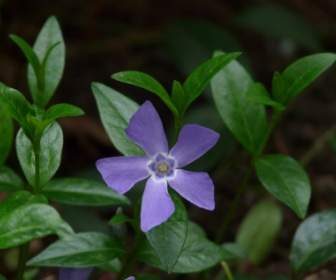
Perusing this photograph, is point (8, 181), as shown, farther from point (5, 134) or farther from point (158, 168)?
point (158, 168)

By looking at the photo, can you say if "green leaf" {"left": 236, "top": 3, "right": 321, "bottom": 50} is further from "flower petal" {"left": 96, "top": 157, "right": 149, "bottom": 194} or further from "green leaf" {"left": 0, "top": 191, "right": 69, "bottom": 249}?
"green leaf" {"left": 0, "top": 191, "right": 69, "bottom": 249}

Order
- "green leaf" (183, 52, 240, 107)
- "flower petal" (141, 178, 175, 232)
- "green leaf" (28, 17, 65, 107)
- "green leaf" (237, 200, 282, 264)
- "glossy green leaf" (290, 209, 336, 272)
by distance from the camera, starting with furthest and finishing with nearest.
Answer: "green leaf" (237, 200, 282, 264)
"glossy green leaf" (290, 209, 336, 272)
"green leaf" (28, 17, 65, 107)
"green leaf" (183, 52, 240, 107)
"flower petal" (141, 178, 175, 232)

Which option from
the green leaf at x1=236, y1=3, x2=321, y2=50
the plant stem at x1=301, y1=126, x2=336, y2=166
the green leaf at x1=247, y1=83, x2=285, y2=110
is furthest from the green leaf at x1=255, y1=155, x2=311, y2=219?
the green leaf at x1=236, y1=3, x2=321, y2=50

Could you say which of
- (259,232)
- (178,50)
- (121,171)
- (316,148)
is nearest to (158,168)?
(121,171)

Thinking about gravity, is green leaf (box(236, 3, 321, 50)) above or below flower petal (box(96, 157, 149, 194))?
below

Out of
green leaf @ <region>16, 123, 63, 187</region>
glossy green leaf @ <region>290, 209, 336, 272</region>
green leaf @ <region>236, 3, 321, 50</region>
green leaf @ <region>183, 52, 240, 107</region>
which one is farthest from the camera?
green leaf @ <region>236, 3, 321, 50</region>

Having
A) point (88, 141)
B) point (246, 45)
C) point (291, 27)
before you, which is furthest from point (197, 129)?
point (246, 45)

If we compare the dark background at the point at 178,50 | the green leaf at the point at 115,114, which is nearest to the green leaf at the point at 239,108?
the green leaf at the point at 115,114
